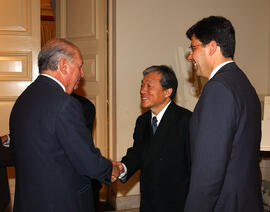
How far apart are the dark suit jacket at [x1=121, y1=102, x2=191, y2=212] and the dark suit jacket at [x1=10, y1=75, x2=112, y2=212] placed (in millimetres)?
586

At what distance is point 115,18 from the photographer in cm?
401

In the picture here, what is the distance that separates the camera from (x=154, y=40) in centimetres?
414

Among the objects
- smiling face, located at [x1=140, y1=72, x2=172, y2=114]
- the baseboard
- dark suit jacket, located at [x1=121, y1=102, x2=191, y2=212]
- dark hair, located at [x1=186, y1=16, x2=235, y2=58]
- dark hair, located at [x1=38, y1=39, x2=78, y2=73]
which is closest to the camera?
dark hair, located at [x1=186, y1=16, x2=235, y2=58]

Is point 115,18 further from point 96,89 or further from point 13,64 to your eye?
point 13,64

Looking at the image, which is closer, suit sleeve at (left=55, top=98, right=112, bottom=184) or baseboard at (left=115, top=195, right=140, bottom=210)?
suit sleeve at (left=55, top=98, right=112, bottom=184)

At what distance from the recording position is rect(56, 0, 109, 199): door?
4223mm

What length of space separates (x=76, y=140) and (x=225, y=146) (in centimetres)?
73

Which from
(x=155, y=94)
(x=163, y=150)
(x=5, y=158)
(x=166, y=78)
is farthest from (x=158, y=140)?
(x=5, y=158)

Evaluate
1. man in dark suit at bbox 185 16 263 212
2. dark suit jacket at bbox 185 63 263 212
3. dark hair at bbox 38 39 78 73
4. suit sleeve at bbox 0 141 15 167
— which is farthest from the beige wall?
dark suit jacket at bbox 185 63 263 212

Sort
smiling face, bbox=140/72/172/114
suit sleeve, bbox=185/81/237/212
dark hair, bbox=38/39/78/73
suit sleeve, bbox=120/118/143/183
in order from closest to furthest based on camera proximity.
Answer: suit sleeve, bbox=185/81/237/212, dark hair, bbox=38/39/78/73, smiling face, bbox=140/72/172/114, suit sleeve, bbox=120/118/143/183

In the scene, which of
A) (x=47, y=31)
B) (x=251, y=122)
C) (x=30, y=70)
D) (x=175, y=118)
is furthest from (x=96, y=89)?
(x=47, y=31)

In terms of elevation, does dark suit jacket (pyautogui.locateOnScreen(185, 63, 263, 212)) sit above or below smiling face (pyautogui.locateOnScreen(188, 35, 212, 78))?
below

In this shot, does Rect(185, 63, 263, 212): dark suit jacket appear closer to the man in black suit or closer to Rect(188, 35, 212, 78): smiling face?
Rect(188, 35, 212, 78): smiling face

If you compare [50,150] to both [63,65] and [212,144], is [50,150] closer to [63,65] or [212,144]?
[63,65]
